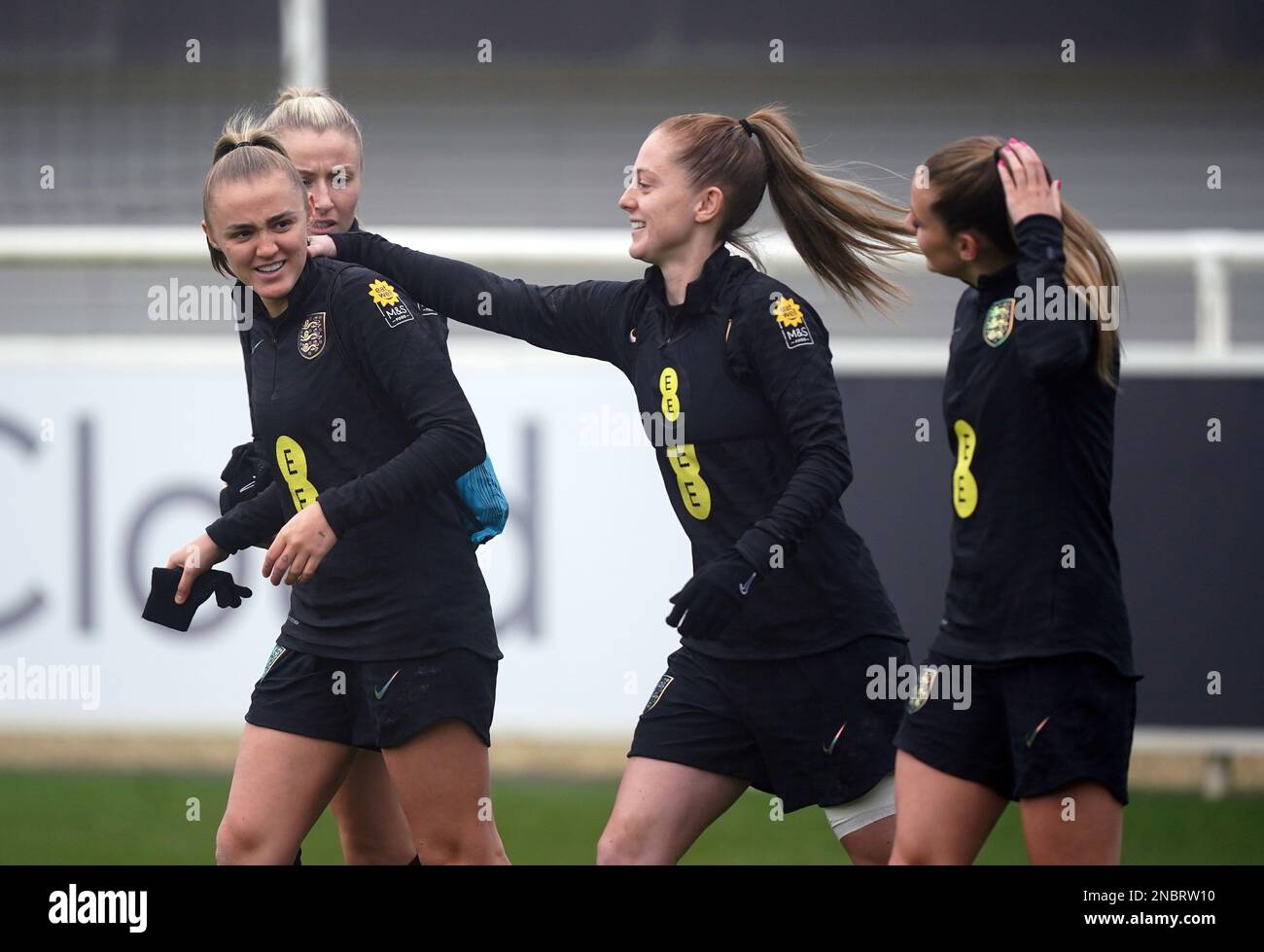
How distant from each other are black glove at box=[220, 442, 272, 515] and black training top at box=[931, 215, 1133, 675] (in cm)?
166

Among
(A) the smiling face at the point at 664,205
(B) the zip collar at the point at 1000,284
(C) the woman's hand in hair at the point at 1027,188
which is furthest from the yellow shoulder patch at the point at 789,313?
(C) the woman's hand in hair at the point at 1027,188

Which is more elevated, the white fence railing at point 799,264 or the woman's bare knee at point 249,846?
the white fence railing at point 799,264

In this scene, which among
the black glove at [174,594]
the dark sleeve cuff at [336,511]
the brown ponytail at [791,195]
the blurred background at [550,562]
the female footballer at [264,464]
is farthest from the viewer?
the blurred background at [550,562]

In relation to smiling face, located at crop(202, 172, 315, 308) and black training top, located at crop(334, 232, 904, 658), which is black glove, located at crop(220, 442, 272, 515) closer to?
smiling face, located at crop(202, 172, 315, 308)

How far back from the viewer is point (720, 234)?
3.98 m

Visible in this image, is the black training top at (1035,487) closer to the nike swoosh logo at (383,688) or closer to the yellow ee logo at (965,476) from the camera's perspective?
the yellow ee logo at (965,476)

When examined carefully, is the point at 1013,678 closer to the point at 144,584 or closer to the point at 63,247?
the point at 144,584

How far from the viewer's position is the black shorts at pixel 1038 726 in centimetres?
328

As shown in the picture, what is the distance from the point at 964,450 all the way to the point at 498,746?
12.7 feet

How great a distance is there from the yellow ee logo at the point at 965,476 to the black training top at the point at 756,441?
0.23 meters

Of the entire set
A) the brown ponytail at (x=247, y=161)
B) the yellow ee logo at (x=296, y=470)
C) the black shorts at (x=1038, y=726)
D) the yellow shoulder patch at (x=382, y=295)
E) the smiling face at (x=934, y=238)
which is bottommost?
the black shorts at (x=1038, y=726)

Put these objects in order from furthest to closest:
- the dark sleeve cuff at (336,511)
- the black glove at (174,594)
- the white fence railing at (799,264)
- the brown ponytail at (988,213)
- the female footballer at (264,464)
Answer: the white fence railing at (799,264), the female footballer at (264,464), the black glove at (174,594), the dark sleeve cuff at (336,511), the brown ponytail at (988,213)

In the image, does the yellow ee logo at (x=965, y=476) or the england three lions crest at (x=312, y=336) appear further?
the england three lions crest at (x=312, y=336)
